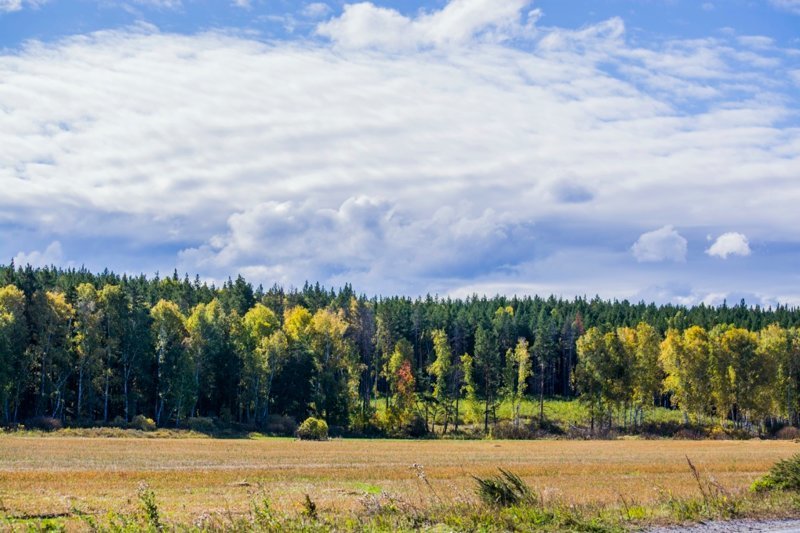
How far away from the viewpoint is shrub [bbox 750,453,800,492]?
69.8ft

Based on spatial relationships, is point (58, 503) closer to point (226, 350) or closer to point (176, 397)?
point (176, 397)

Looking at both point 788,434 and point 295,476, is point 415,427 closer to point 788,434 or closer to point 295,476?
point 788,434

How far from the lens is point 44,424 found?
3191 inches

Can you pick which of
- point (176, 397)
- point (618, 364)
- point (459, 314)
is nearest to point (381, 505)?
point (176, 397)

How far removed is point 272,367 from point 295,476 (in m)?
66.1

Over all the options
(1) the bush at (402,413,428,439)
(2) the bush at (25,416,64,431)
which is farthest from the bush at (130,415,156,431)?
(1) the bush at (402,413,428,439)

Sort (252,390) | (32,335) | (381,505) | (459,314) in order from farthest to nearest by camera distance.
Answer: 1. (459,314)
2. (252,390)
3. (32,335)
4. (381,505)

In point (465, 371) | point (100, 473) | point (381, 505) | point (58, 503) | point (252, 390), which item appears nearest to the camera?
point (381, 505)

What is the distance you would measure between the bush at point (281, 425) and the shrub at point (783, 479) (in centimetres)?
7670

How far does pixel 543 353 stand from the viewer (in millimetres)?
151250

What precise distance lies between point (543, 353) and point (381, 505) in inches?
5417

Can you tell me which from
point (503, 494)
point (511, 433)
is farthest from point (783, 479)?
point (511, 433)

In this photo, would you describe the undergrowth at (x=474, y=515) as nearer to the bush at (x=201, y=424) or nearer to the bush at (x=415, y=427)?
the bush at (x=201, y=424)

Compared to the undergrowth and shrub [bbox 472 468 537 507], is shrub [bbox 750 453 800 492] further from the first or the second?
shrub [bbox 472 468 537 507]
